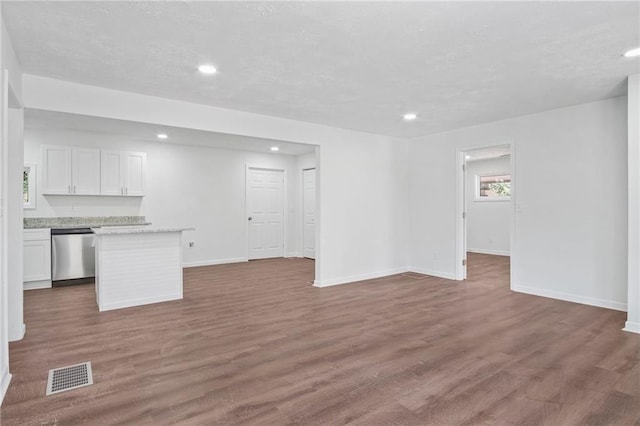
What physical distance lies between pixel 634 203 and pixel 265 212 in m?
6.59

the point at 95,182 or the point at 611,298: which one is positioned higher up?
the point at 95,182

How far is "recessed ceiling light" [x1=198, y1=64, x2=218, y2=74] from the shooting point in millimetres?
3215

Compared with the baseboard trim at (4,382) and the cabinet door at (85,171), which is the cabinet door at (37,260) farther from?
the baseboard trim at (4,382)

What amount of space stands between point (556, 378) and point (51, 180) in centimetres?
697

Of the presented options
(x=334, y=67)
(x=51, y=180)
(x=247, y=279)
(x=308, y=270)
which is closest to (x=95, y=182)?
(x=51, y=180)

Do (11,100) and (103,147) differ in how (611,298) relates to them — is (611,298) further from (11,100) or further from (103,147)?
(103,147)

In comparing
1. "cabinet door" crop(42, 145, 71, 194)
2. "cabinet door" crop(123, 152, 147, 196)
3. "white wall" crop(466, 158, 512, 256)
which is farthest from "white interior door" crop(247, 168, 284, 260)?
"white wall" crop(466, 158, 512, 256)

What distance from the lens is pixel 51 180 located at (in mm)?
5684

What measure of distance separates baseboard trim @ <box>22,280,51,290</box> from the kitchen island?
5.37ft

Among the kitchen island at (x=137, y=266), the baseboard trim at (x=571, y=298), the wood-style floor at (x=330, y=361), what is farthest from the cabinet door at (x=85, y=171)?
the baseboard trim at (x=571, y=298)

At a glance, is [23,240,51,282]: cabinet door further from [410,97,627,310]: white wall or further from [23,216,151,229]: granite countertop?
[410,97,627,310]: white wall

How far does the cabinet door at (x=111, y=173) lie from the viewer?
608 cm

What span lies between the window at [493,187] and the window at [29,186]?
9680 millimetres

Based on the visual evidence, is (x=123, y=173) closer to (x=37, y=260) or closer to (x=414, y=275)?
(x=37, y=260)
